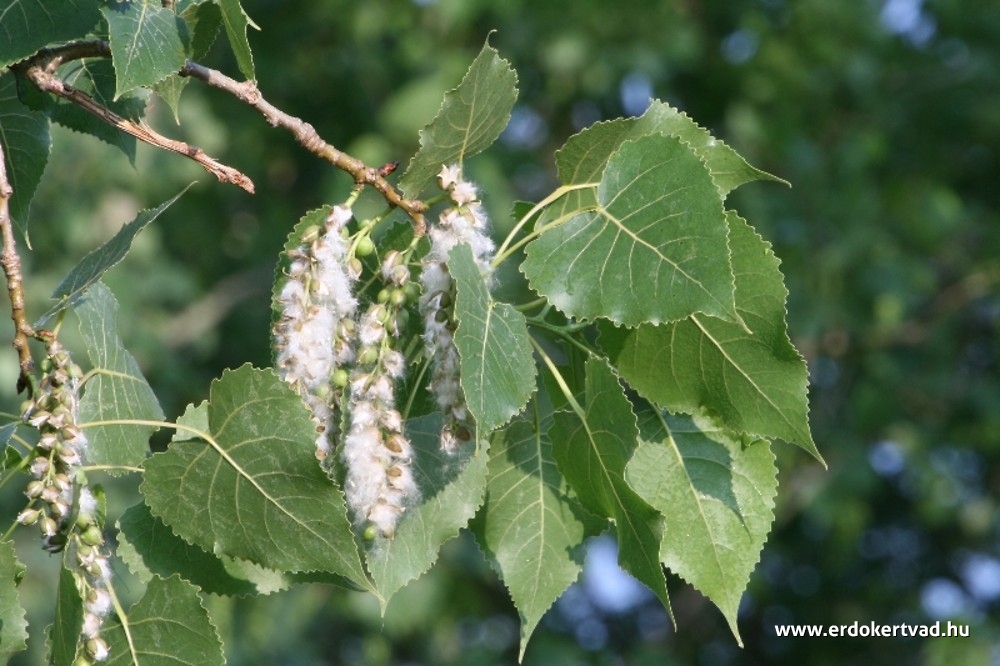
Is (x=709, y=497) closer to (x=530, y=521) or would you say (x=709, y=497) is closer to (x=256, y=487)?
(x=530, y=521)

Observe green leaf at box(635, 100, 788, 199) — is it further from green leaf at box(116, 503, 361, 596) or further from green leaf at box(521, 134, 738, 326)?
green leaf at box(116, 503, 361, 596)

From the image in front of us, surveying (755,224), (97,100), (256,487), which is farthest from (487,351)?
(755,224)

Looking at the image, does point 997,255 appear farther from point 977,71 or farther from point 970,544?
point 970,544

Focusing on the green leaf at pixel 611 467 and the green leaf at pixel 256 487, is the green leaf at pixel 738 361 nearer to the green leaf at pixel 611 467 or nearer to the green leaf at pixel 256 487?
the green leaf at pixel 611 467

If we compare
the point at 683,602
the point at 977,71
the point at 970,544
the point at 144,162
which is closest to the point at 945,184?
the point at 977,71

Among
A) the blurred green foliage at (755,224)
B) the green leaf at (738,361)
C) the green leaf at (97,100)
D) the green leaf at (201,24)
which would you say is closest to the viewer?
the green leaf at (738,361)

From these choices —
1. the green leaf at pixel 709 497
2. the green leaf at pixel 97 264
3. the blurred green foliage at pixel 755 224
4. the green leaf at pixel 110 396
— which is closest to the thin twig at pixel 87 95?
the green leaf at pixel 97 264

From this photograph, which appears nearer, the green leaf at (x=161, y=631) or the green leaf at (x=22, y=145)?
the green leaf at (x=161, y=631)
